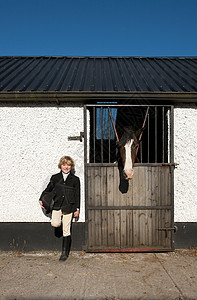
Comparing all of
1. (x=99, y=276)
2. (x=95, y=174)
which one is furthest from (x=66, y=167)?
(x=99, y=276)

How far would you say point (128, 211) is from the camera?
398 cm

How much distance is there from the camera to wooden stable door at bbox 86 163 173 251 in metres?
3.96

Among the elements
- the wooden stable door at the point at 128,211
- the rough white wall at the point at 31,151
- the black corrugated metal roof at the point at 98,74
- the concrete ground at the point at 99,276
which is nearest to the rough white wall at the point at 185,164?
the wooden stable door at the point at 128,211

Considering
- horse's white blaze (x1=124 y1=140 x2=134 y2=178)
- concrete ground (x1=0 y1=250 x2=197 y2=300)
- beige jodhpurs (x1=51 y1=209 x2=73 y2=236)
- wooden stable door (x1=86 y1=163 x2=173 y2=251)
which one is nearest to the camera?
concrete ground (x1=0 y1=250 x2=197 y2=300)

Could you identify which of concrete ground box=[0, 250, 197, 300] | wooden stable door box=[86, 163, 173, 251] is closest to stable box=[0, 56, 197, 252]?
wooden stable door box=[86, 163, 173, 251]

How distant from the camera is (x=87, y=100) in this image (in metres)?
4.09

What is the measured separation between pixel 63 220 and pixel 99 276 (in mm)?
1046

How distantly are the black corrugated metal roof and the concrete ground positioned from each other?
2977mm

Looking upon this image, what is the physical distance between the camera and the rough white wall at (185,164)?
405 centimetres

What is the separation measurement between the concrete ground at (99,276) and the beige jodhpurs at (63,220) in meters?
0.51

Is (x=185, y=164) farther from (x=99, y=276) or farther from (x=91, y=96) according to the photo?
(x=99, y=276)

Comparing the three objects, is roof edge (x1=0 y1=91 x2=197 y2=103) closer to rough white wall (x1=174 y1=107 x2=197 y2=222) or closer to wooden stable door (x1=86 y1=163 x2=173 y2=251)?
rough white wall (x1=174 y1=107 x2=197 y2=222)

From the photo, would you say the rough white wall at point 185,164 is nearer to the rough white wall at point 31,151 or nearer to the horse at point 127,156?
the horse at point 127,156

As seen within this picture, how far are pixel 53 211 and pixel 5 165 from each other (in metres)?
1.30
